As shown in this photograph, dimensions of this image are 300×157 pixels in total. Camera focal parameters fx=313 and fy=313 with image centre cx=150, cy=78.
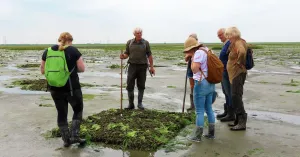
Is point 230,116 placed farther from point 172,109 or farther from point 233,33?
point 233,33

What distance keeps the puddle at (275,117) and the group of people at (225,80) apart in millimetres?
1193

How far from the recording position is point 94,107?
33.9 feet

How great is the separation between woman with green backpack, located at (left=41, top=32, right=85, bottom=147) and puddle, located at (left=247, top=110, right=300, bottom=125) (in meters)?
5.38

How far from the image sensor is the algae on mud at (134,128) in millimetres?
6320

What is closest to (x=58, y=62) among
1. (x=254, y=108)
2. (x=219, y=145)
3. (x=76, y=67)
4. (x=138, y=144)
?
(x=76, y=67)

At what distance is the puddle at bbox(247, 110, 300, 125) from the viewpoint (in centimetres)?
869

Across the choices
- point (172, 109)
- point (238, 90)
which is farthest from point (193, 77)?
point (172, 109)

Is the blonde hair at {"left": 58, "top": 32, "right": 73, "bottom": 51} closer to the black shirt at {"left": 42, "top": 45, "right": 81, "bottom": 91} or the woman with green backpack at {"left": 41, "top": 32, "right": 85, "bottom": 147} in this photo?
the woman with green backpack at {"left": 41, "top": 32, "right": 85, "bottom": 147}

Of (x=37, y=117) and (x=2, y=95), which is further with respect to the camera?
(x=2, y=95)

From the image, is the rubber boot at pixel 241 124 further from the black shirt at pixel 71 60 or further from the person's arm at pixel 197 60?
the black shirt at pixel 71 60

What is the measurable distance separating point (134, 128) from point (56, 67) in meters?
2.30

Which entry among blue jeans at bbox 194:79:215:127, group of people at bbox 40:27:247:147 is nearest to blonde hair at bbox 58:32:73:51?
group of people at bbox 40:27:247:147

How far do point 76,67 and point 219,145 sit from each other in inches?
128

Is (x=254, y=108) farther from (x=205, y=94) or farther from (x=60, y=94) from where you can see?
(x=60, y=94)
